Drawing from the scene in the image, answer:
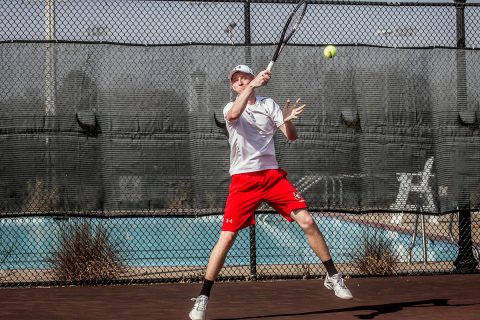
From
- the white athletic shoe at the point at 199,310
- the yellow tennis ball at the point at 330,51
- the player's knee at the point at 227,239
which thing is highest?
the yellow tennis ball at the point at 330,51

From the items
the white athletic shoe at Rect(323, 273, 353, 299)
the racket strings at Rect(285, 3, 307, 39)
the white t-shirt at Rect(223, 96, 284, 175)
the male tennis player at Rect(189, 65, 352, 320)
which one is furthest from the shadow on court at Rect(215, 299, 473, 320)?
the racket strings at Rect(285, 3, 307, 39)

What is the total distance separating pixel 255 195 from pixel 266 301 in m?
1.42

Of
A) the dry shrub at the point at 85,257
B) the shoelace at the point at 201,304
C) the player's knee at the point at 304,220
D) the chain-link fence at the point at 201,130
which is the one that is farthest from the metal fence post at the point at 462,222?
the shoelace at the point at 201,304

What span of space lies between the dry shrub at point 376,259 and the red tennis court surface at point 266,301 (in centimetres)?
18

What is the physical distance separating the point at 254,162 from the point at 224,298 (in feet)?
5.66

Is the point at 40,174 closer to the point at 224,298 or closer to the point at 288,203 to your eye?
the point at 224,298

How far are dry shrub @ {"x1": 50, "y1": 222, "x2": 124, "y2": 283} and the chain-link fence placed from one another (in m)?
0.01

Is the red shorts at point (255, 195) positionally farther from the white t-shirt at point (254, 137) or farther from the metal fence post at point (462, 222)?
the metal fence post at point (462, 222)

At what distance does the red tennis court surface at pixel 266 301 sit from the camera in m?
7.11

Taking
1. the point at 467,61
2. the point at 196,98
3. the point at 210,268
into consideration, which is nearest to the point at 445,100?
the point at 467,61

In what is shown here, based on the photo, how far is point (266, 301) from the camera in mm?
7902

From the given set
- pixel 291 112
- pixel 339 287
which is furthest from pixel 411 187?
pixel 291 112

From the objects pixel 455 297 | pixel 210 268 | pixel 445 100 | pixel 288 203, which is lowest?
pixel 455 297

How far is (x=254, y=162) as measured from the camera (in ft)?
22.6
